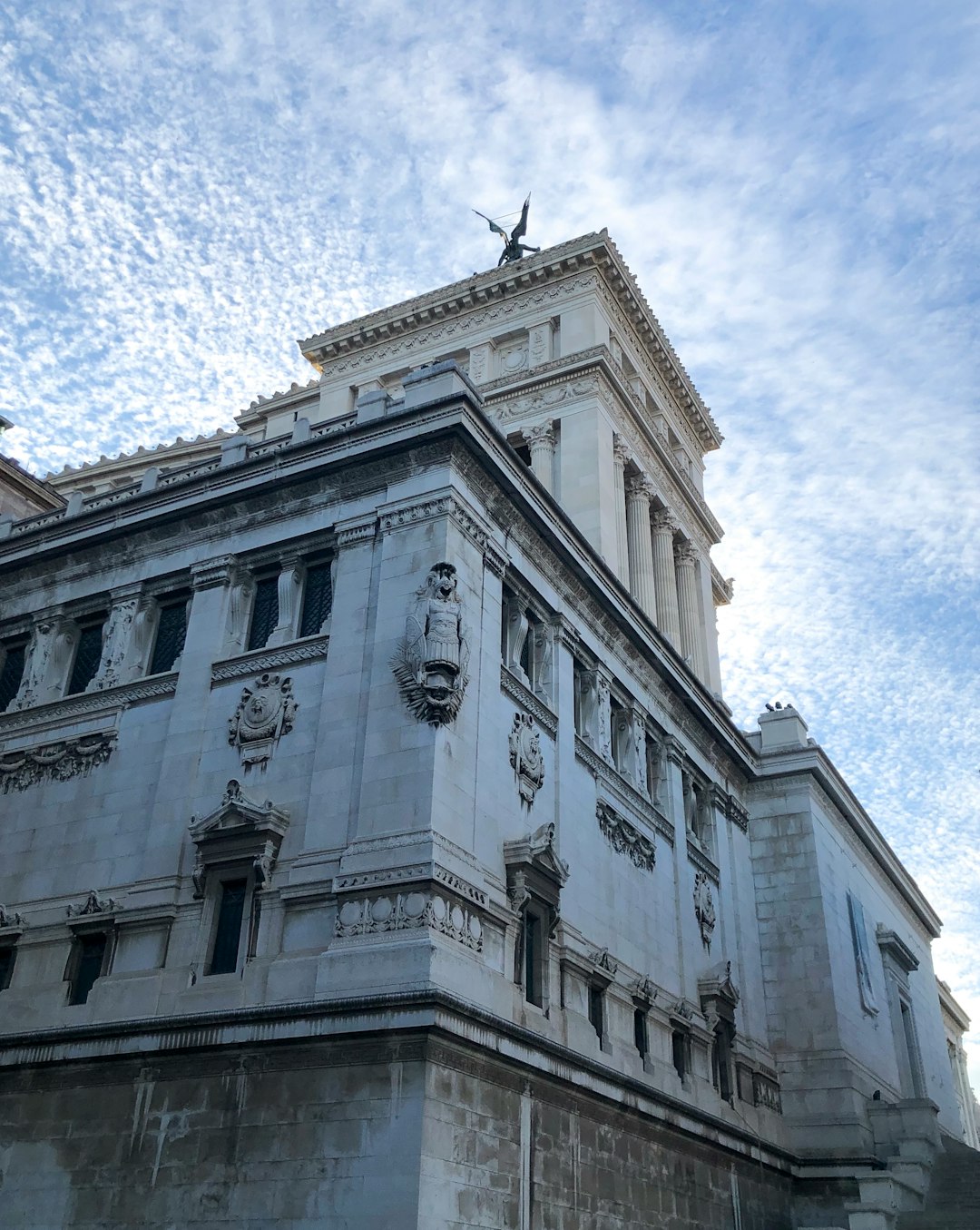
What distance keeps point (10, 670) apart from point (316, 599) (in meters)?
9.50

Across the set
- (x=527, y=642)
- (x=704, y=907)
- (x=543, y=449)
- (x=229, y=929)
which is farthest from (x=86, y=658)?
(x=543, y=449)

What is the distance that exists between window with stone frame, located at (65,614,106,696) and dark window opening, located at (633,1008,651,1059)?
15.7 meters

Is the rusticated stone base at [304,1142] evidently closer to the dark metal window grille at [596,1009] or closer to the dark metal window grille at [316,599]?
the dark metal window grille at [596,1009]

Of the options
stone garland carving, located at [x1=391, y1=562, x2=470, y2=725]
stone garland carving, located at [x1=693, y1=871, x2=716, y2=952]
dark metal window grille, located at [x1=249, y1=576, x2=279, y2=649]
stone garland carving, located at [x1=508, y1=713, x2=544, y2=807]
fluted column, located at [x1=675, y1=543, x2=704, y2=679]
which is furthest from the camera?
fluted column, located at [x1=675, y1=543, x2=704, y2=679]

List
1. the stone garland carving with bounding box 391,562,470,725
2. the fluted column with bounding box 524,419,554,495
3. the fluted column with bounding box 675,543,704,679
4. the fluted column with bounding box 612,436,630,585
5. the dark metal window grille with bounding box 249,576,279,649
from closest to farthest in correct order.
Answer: the stone garland carving with bounding box 391,562,470,725 → the dark metal window grille with bounding box 249,576,279,649 → the fluted column with bounding box 524,419,554,495 → the fluted column with bounding box 612,436,630,585 → the fluted column with bounding box 675,543,704,679

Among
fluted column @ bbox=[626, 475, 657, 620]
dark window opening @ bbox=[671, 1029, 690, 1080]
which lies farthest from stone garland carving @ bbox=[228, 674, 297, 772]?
fluted column @ bbox=[626, 475, 657, 620]

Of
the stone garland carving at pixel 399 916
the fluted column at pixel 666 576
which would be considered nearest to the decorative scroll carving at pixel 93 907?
the stone garland carving at pixel 399 916

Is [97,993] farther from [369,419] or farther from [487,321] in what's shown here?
[487,321]

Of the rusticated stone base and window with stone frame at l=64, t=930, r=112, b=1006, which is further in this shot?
window with stone frame at l=64, t=930, r=112, b=1006

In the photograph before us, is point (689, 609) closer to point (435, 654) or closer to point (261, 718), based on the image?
point (261, 718)

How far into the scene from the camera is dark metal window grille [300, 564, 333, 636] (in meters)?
27.1

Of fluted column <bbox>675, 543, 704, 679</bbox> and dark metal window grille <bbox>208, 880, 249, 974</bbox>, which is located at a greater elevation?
fluted column <bbox>675, 543, 704, 679</bbox>

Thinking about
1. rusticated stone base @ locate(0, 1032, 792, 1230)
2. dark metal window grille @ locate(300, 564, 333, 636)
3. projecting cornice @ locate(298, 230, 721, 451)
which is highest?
projecting cornice @ locate(298, 230, 721, 451)

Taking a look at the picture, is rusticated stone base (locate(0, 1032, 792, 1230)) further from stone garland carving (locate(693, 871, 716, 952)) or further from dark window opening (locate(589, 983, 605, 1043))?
stone garland carving (locate(693, 871, 716, 952))
